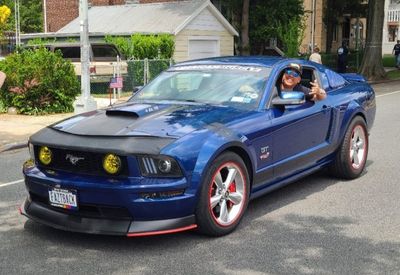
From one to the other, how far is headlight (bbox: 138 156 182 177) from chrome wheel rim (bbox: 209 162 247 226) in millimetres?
412

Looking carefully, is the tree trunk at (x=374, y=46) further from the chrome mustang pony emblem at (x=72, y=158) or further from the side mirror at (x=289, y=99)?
the chrome mustang pony emblem at (x=72, y=158)

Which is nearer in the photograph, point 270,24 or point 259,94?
point 259,94

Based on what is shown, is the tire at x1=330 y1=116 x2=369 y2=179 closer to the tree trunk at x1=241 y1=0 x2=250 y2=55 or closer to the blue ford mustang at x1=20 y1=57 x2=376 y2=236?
the blue ford mustang at x1=20 y1=57 x2=376 y2=236

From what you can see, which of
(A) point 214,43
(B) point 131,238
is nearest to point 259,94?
(B) point 131,238

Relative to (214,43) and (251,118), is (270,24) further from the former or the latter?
(251,118)

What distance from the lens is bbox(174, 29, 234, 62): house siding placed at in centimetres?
2503

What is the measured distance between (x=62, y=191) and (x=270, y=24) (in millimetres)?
26279

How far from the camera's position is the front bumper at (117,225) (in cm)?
455

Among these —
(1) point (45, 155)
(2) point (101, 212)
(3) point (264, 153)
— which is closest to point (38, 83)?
(1) point (45, 155)

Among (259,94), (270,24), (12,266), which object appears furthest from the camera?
(270,24)

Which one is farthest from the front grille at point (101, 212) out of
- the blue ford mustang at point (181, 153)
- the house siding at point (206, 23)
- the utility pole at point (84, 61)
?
the house siding at point (206, 23)

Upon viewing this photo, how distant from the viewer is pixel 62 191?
4734 mm

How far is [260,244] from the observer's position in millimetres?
4848

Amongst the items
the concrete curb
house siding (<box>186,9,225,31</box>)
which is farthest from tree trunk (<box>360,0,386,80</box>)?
the concrete curb
